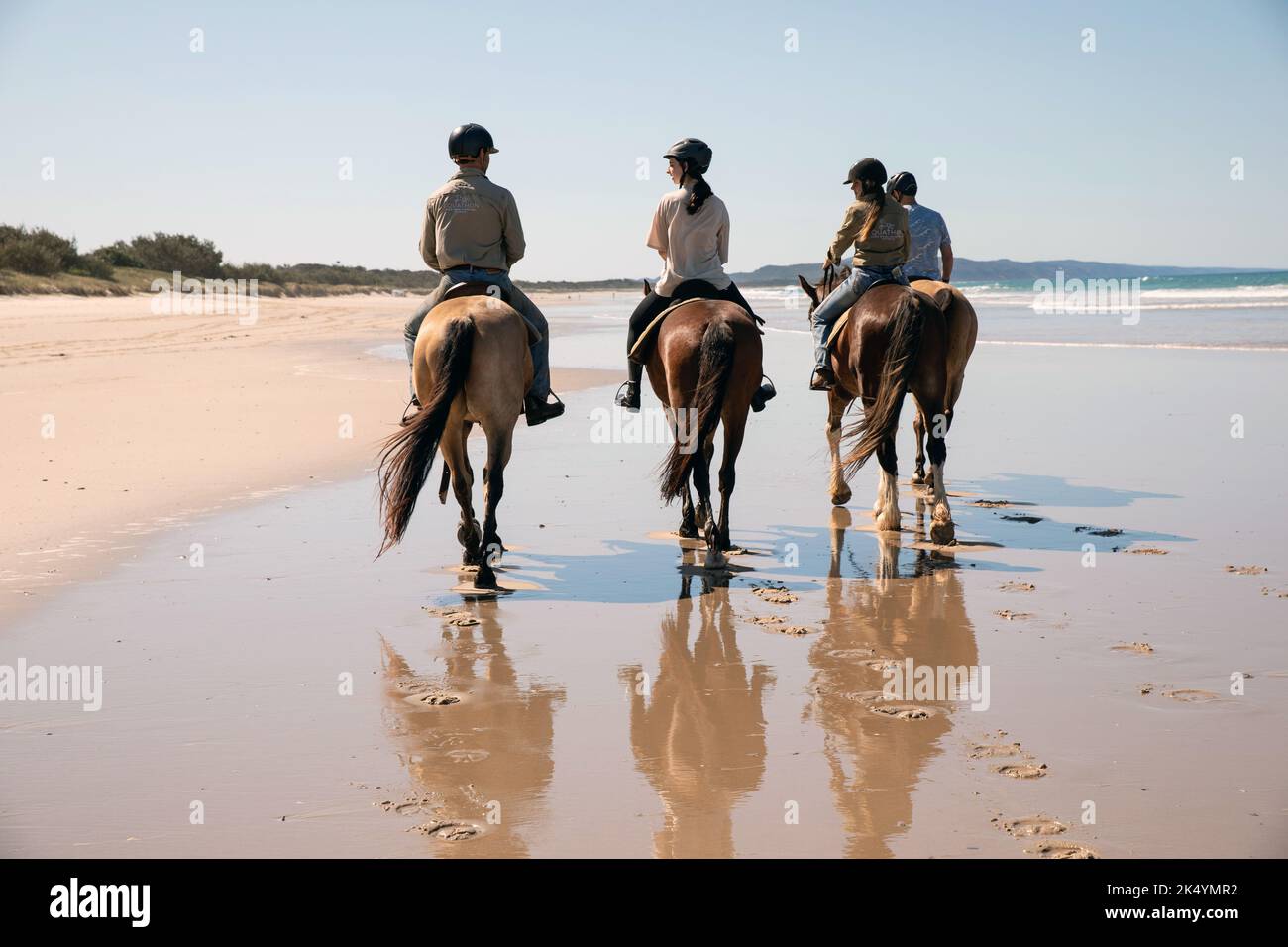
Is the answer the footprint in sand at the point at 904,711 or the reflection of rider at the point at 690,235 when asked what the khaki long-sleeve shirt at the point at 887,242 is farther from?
the footprint in sand at the point at 904,711

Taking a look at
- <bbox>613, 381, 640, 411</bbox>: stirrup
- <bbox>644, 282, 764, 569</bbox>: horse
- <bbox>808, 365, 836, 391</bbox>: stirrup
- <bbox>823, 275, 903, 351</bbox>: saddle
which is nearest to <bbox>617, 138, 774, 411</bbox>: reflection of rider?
<bbox>613, 381, 640, 411</bbox>: stirrup

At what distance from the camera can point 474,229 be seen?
730 cm

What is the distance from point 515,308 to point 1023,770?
15.1 feet

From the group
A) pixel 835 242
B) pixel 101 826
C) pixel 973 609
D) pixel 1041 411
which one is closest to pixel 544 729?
pixel 101 826

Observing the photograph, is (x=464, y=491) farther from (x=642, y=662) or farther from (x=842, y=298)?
(x=842, y=298)

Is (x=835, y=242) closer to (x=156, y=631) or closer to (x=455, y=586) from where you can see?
(x=455, y=586)

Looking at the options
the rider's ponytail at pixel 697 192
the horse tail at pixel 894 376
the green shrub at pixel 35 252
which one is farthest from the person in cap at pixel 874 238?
the green shrub at pixel 35 252

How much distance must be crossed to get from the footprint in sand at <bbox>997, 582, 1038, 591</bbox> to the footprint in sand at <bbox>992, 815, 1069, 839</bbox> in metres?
3.09

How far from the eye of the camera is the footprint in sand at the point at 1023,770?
3916mm

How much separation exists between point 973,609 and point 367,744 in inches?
135

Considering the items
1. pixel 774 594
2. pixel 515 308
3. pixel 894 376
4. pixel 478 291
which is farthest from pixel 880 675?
pixel 478 291

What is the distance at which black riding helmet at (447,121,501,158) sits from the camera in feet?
24.0

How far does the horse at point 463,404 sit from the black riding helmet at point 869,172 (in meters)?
2.99

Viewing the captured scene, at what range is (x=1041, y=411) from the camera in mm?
14016
